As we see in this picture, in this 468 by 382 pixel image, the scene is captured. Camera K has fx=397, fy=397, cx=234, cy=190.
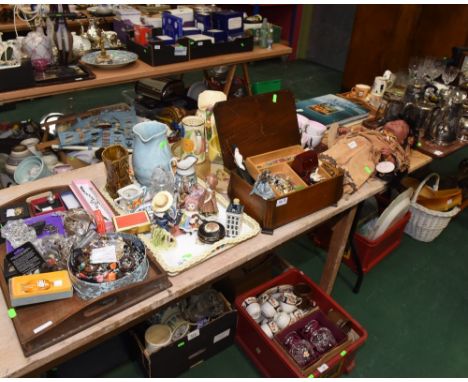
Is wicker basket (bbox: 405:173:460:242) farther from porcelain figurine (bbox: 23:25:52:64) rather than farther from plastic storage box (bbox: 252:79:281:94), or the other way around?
porcelain figurine (bbox: 23:25:52:64)

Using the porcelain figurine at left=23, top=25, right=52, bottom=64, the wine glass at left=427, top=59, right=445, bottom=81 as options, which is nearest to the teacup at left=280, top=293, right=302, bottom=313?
the wine glass at left=427, top=59, right=445, bottom=81

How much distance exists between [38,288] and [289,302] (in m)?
1.10

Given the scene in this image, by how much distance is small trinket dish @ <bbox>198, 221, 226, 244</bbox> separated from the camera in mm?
1172

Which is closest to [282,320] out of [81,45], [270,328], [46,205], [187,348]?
[270,328]

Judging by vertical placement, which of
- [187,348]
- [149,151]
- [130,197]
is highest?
[149,151]

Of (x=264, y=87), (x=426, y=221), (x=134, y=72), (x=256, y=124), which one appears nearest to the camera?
(x=256, y=124)

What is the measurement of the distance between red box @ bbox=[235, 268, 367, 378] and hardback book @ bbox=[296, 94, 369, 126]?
0.76 metres

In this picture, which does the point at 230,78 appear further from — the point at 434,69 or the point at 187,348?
the point at 187,348

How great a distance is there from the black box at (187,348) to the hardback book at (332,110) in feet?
3.31

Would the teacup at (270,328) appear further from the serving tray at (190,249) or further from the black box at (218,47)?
the black box at (218,47)

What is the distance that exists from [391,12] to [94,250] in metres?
3.78

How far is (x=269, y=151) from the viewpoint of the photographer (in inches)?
59.4

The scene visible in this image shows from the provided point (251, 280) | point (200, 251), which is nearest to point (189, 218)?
point (200, 251)

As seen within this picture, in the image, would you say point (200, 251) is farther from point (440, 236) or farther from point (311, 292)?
point (440, 236)
